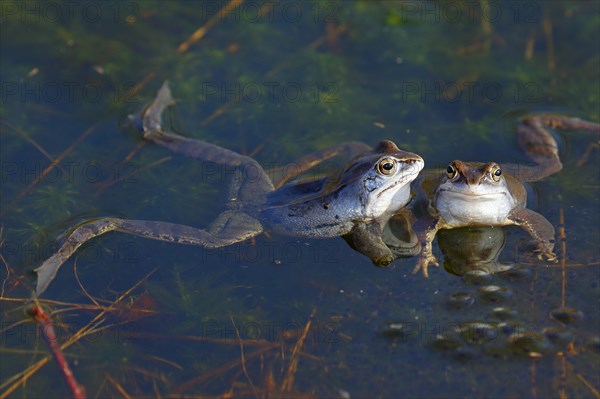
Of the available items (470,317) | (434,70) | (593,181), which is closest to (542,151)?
(593,181)

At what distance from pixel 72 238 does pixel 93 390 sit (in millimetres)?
1837

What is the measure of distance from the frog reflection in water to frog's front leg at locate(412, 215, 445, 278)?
32 cm

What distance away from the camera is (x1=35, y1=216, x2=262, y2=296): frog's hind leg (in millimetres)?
7055

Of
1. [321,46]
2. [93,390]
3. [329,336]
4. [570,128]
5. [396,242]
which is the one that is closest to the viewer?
[93,390]

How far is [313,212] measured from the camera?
7227 mm

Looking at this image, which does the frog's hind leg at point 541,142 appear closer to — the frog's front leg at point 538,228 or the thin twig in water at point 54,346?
the frog's front leg at point 538,228

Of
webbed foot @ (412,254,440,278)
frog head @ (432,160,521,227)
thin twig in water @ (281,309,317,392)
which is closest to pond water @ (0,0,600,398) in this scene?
thin twig in water @ (281,309,317,392)

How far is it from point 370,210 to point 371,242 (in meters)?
0.35

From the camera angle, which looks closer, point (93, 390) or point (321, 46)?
point (93, 390)

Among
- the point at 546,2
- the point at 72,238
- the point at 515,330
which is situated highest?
the point at 546,2

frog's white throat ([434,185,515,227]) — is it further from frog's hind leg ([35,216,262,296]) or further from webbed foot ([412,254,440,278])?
frog's hind leg ([35,216,262,296])

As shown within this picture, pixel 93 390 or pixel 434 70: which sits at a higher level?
pixel 434 70

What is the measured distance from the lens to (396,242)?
7254 millimetres

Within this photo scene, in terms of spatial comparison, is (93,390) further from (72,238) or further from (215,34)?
(215,34)
